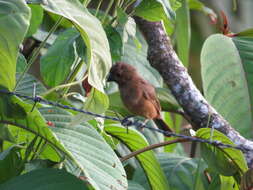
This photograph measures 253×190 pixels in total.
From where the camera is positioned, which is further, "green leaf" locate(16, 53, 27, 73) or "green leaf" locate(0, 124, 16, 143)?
"green leaf" locate(16, 53, 27, 73)

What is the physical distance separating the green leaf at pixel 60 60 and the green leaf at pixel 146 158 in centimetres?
26

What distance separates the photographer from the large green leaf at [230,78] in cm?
Result: 223

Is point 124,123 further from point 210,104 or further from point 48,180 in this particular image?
point 48,180

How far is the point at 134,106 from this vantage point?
9.66ft

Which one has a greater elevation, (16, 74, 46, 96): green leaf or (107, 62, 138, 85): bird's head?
(16, 74, 46, 96): green leaf

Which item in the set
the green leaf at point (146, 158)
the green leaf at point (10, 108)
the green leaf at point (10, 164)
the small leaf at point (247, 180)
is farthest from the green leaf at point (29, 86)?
the small leaf at point (247, 180)

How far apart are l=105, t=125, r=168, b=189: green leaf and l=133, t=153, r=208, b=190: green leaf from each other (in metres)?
0.29

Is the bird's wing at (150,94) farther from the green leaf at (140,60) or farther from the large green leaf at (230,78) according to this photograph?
the large green leaf at (230,78)

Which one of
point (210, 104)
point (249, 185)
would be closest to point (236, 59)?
point (210, 104)

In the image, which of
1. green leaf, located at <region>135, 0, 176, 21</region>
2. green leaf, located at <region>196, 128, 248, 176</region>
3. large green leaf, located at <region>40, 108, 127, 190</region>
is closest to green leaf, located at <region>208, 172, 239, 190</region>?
green leaf, located at <region>196, 128, 248, 176</region>

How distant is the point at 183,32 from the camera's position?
2.97m

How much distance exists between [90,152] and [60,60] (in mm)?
565

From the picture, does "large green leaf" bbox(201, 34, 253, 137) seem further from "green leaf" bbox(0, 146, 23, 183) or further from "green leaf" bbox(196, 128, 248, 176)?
"green leaf" bbox(0, 146, 23, 183)

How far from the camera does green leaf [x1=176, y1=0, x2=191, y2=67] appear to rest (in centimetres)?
292
